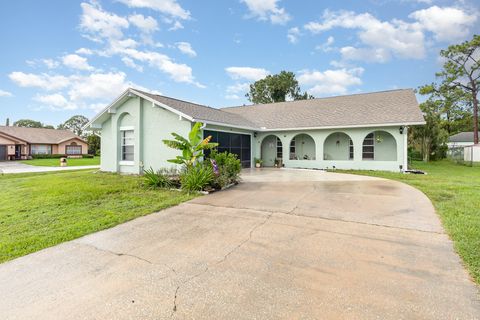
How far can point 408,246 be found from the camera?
421 centimetres

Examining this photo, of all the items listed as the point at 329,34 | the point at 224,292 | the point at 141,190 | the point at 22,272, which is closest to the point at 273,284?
the point at 224,292

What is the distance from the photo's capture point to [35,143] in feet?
122

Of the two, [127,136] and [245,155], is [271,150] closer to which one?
[245,155]

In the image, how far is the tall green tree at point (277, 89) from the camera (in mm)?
40688

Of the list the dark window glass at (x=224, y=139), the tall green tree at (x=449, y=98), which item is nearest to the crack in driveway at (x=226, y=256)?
the dark window glass at (x=224, y=139)

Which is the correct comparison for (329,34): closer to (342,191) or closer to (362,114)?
(362,114)

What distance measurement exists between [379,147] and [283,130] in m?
6.66

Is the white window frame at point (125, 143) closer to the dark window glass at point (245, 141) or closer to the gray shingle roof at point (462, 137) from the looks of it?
the dark window glass at point (245, 141)

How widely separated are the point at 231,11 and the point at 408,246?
16.7m

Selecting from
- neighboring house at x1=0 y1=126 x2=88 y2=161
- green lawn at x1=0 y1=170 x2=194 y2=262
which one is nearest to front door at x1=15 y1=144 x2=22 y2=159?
neighboring house at x1=0 y1=126 x2=88 y2=161

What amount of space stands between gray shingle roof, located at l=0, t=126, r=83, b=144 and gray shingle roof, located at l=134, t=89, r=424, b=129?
3496 cm

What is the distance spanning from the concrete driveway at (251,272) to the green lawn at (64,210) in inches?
19.6

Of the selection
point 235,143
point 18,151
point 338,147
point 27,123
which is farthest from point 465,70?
point 27,123

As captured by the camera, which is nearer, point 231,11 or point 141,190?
point 141,190
